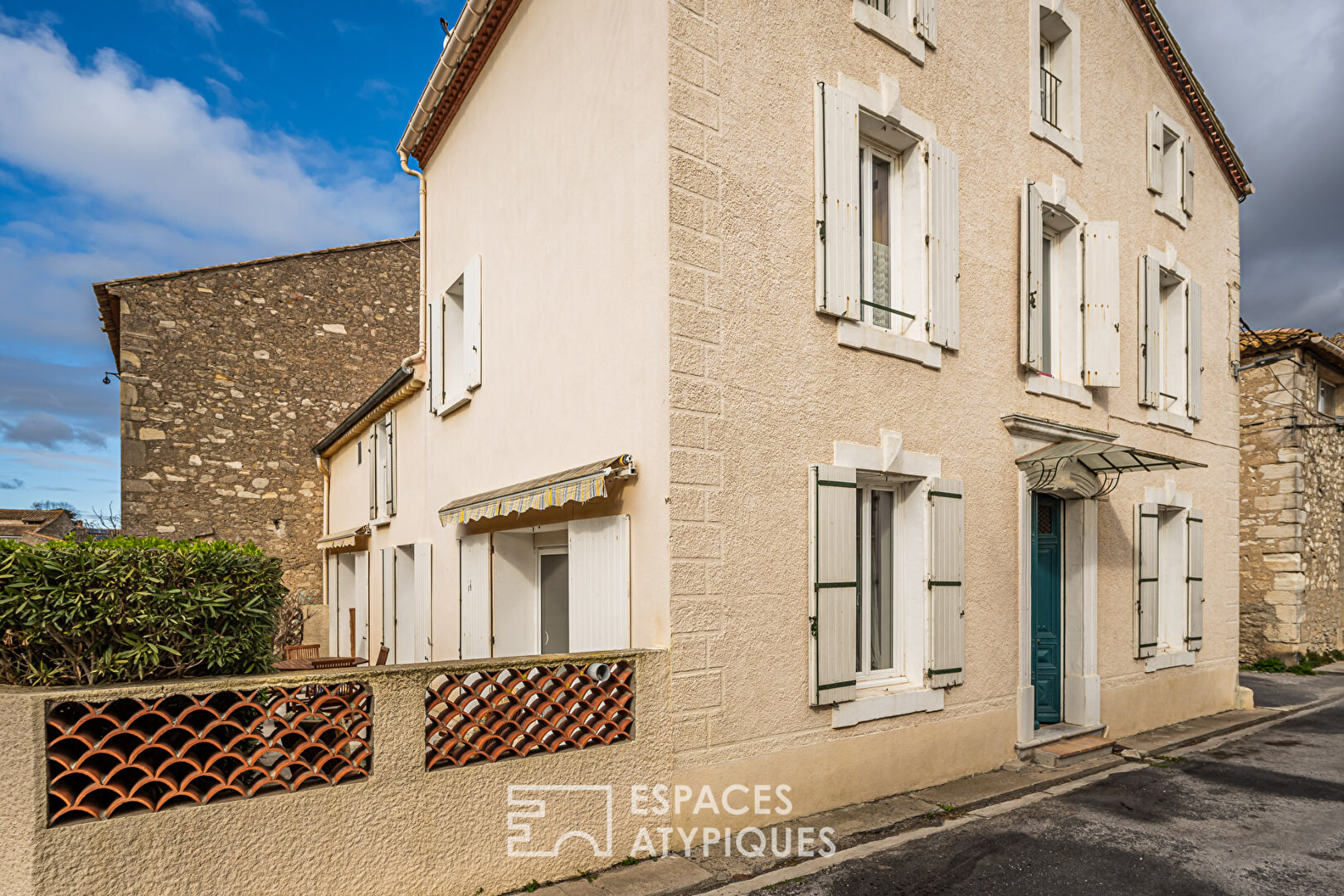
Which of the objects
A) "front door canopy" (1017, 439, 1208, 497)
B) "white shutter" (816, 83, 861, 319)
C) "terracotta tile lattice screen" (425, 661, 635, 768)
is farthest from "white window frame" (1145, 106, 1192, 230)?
"terracotta tile lattice screen" (425, 661, 635, 768)

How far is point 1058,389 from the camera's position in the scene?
7.68 m

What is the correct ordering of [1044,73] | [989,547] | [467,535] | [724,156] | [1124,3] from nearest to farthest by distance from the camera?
[724,156] < [989,547] < [467,535] < [1044,73] < [1124,3]

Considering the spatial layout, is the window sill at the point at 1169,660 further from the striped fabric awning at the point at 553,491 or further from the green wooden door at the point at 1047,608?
the striped fabric awning at the point at 553,491

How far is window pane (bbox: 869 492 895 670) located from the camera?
6.21 m

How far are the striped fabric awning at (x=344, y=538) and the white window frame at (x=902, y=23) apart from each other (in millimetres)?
9427

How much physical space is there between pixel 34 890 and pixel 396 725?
1.41 m

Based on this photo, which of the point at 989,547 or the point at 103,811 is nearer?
the point at 103,811

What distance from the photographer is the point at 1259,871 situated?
Answer: 4809 mm

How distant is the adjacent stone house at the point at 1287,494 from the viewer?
13.7 m

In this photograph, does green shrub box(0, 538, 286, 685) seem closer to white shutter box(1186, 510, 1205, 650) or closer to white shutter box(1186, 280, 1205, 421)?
white shutter box(1186, 510, 1205, 650)

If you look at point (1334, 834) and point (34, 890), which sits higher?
point (34, 890)

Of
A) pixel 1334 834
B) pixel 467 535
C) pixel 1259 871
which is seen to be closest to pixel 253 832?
pixel 467 535

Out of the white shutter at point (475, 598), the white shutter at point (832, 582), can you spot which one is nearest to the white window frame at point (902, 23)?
the white shutter at point (832, 582)

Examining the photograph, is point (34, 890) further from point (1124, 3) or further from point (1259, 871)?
point (1124, 3)
